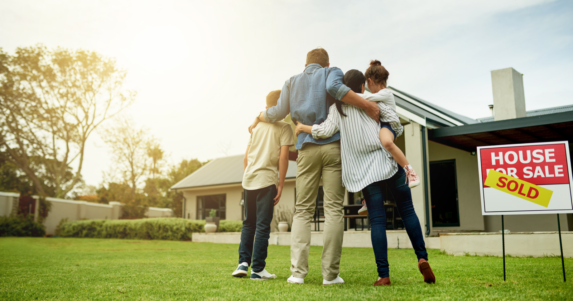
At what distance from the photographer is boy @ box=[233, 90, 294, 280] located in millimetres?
3439

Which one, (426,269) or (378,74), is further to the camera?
(378,74)

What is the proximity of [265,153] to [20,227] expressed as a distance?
20390mm

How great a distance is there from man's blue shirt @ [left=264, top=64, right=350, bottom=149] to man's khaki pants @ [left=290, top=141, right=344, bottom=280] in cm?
11

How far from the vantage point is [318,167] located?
3051mm

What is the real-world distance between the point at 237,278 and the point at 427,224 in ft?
21.7

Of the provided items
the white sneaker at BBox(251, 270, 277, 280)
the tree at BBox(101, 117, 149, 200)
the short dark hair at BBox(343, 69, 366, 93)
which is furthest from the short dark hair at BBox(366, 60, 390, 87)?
the tree at BBox(101, 117, 149, 200)

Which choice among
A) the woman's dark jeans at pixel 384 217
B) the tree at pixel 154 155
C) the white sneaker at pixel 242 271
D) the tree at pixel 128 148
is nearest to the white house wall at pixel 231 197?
the tree at pixel 128 148

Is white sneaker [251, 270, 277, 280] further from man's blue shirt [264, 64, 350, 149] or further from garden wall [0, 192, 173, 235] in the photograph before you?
garden wall [0, 192, 173, 235]

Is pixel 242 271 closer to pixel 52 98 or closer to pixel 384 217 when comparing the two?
pixel 384 217

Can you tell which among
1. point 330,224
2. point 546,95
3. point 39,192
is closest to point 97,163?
point 39,192

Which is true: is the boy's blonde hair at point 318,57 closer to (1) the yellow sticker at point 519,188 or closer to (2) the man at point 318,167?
(2) the man at point 318,167

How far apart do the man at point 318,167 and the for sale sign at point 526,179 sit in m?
1.16

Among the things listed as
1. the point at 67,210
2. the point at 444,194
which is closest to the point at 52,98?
the point at 67,210

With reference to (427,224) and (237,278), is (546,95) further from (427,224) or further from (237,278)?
(237,278)
